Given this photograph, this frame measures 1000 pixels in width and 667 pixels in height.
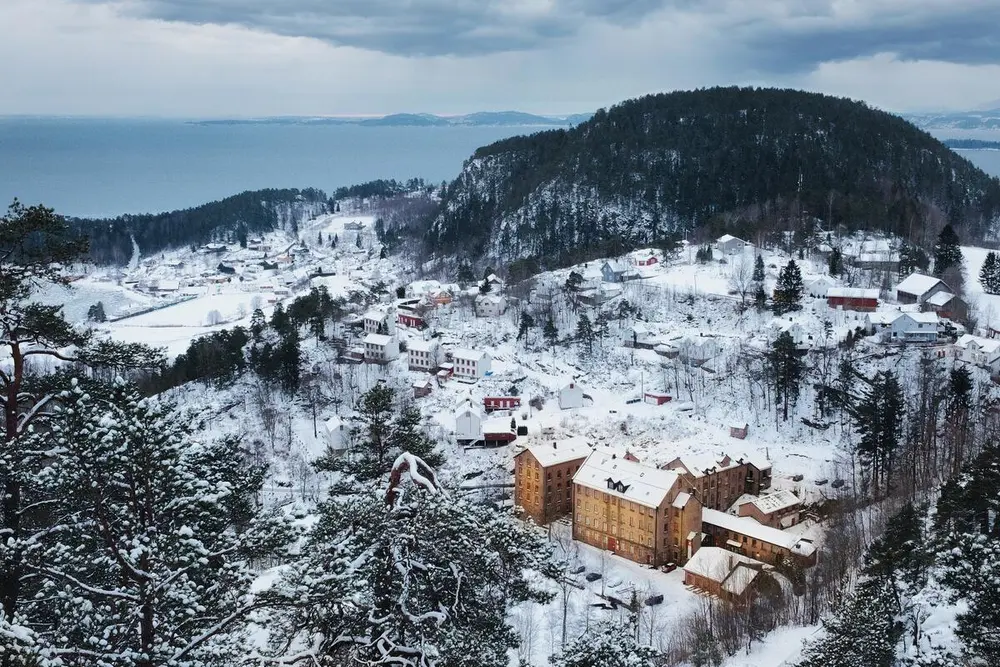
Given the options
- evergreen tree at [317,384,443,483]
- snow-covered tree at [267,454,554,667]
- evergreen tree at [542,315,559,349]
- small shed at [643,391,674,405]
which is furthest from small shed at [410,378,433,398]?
snow-covered tree at [267,454,554,667]

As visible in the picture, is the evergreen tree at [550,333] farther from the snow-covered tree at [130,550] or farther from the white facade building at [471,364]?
the snow-covered tree at [130,550]

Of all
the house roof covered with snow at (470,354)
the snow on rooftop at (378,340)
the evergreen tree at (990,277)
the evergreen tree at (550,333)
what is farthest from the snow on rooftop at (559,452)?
the evergreen tree at (990,277)

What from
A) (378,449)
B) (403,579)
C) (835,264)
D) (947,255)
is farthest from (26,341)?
(947,255)

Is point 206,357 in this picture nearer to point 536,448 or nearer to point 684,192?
point 536,448

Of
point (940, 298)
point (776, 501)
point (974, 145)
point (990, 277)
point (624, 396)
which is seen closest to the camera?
point (776, 501)

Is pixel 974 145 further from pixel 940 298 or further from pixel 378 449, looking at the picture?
pixel 378 449

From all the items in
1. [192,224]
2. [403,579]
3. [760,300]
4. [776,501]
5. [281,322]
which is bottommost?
[776,501]
